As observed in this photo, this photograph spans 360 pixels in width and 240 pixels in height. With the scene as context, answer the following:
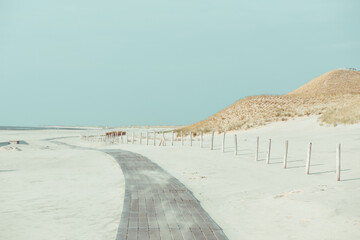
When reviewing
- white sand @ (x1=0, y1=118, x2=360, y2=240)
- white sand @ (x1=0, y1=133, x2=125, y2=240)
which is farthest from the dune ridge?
white sand @ (x1=0, y1=133, x2=125, y2=240)

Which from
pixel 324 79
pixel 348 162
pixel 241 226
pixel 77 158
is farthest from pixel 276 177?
pixel 324 79

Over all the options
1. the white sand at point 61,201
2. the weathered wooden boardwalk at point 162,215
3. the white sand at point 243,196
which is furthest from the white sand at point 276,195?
the white sand at point 61,201

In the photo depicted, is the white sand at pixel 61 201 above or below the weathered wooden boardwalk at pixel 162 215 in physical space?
below

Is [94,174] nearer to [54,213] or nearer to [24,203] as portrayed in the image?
[24,203]

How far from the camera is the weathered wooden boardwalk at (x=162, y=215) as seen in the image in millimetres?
7414

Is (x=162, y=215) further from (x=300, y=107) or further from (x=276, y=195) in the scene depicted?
(x=300, y=107)

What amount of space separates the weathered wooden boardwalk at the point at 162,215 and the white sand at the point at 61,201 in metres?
0.41

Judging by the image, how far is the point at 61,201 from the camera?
37.7 feet

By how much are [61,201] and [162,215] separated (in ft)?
13.2

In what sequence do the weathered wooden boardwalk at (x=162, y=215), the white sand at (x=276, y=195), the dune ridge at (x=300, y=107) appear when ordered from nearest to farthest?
the weathered wooden boardwalk at (x=162, y=215), the white sand at (x=276, y=195), the dune ridge at (x=300, y=107)

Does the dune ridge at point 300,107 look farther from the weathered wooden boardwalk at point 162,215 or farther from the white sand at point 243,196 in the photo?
the weathered wooden boardwalk at point 162,215

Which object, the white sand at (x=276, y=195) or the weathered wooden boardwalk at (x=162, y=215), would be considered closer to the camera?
the weathered wooden boardwalk at (x=162, y=215)

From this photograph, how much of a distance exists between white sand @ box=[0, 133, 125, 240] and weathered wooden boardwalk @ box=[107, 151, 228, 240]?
0.41 m

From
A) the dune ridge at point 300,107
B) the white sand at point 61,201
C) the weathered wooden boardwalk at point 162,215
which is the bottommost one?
the white sand at point 61,201
